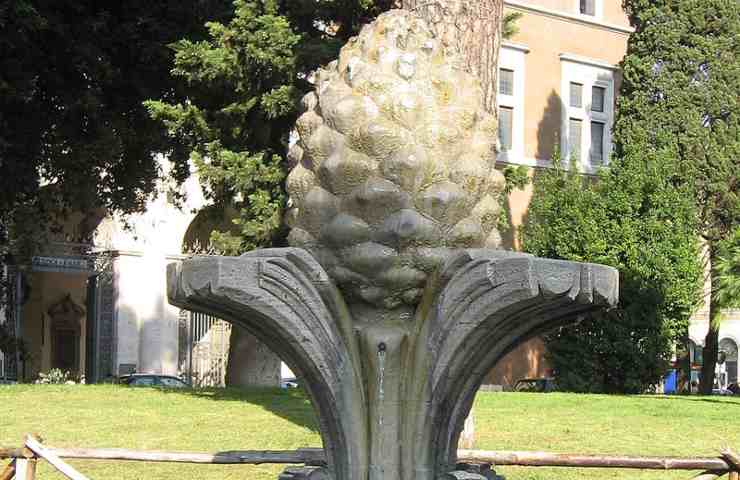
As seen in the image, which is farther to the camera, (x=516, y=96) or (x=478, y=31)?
(x=516, y=96)

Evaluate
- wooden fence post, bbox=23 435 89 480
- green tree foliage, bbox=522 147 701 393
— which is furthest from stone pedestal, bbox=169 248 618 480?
green tree foliage, bbox=522 147 701 393

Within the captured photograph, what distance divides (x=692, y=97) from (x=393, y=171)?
82.5 feet

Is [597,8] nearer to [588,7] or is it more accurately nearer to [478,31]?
[588,7]

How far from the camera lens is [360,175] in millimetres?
4344

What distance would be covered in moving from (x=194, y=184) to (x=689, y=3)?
1288 centimetres

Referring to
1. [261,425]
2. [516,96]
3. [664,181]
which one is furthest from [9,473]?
[516,96]

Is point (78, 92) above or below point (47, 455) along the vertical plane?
above

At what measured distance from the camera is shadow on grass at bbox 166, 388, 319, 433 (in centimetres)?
1381

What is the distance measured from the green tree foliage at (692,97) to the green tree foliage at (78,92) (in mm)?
13572

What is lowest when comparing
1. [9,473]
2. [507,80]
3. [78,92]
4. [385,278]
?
[9,473]

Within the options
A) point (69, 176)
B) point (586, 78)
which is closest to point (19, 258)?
point (69, 176)

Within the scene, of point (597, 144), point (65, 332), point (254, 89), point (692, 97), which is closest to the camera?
point (254, 89)

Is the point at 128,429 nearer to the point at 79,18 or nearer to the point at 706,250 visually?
the point at 79,18

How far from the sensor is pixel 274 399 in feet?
51.9
